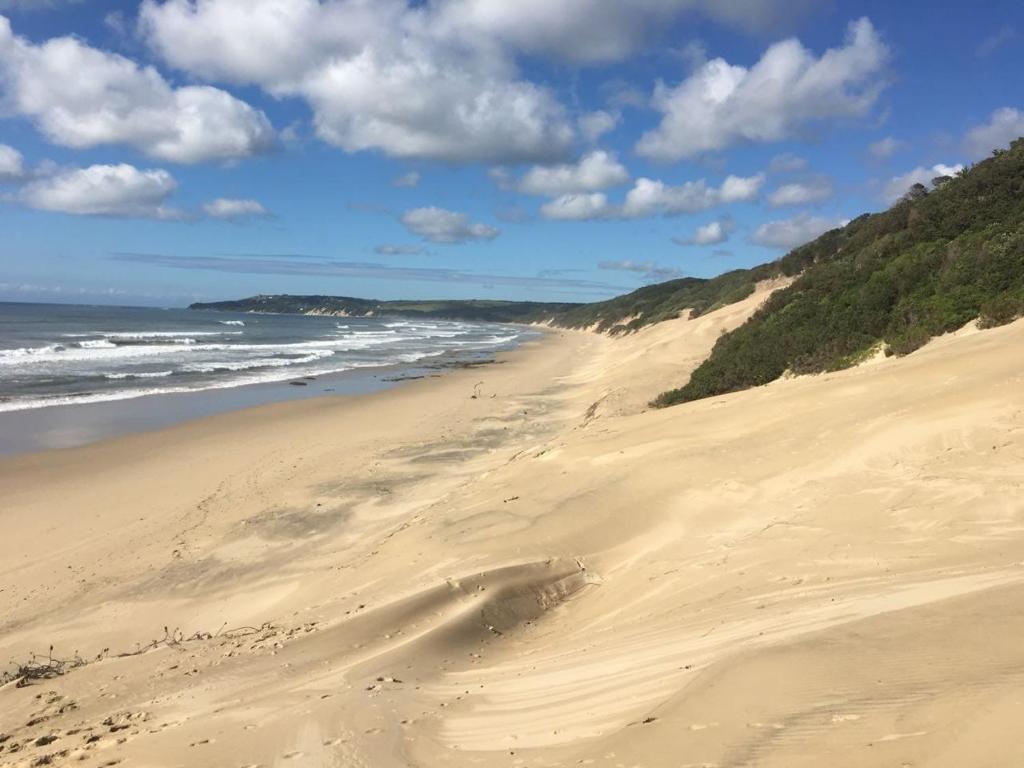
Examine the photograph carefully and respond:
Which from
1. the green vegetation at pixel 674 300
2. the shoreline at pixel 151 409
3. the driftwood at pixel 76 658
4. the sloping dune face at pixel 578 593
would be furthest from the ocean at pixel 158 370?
the green vegetation at pixel 674 300

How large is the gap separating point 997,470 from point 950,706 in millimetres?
5500

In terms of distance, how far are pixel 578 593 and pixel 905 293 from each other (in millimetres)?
12612

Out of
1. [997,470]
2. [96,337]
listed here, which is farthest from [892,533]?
[96,337]

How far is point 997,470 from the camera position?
7750 mm

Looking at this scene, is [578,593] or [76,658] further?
[578,593]

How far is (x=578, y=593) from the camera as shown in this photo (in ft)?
26.1

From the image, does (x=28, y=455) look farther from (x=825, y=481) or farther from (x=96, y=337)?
(x=96, y=337)

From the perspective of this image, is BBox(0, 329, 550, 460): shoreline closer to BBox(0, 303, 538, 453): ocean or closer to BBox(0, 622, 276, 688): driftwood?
BBox(0, 303, 538, 453): ocean

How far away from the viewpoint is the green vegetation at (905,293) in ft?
47.1

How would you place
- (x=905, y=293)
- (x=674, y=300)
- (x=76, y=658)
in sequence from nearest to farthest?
(x=76, y=658) → (x=905, y=293) → (x=674, y=300)

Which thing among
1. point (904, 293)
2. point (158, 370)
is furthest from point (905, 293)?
point (158, 370)

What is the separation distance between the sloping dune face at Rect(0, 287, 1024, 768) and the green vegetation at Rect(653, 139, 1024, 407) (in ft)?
6.04

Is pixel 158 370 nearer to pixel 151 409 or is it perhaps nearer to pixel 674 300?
pixel 151 409

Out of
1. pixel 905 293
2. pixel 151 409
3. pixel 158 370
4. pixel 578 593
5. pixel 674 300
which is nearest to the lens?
pixel 578 593
